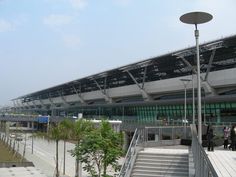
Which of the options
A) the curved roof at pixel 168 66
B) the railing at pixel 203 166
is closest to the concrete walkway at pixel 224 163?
the railing at pixel 203 166

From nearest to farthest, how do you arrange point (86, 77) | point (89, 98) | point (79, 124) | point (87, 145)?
point (87, 145)
point (79, 124)
point (86, 77)
point (89, 98)

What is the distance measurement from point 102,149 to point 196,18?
929 centimetres

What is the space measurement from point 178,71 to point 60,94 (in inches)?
2800

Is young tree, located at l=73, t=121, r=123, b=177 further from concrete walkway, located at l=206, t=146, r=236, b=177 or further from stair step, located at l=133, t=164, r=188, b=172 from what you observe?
concrete walkway, located at l=206, t=146, r=236, b=177

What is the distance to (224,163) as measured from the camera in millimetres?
15922

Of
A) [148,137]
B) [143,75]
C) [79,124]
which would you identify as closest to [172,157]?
[148,137]

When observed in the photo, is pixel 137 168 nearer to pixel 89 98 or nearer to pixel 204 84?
pixel 204 84

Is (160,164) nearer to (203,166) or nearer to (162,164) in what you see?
(162,164)

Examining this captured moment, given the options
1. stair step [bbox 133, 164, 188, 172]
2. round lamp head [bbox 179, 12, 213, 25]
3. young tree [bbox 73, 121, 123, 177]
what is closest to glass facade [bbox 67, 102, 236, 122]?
young tree [bbox 73, 121, 123, 177]

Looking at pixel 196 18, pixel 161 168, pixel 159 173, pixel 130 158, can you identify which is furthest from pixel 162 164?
pixel 196 18

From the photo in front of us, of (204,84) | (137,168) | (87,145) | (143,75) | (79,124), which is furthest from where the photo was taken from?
(143,75)

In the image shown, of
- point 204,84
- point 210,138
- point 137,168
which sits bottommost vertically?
point 137,168

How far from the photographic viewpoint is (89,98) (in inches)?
4397

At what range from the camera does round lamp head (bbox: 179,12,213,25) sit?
18.3 metres
